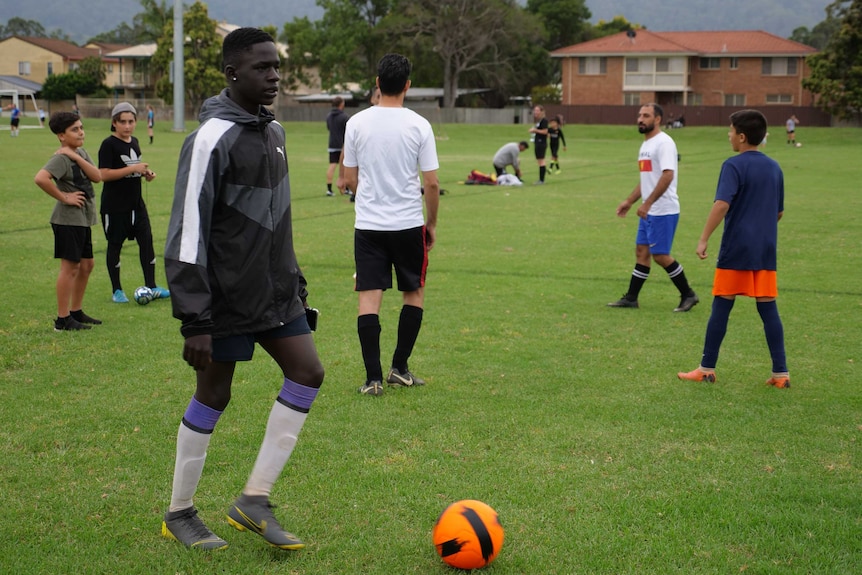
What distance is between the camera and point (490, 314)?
927 centimetres

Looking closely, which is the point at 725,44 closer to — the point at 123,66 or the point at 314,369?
the point at 123,66

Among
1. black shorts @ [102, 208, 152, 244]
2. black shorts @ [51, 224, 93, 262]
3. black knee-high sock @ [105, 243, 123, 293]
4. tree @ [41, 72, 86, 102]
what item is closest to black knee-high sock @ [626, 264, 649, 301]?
black shorts @ [102, 208, 152, 244]

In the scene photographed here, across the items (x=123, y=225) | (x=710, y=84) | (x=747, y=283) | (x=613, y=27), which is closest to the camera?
(x=747, y=283)

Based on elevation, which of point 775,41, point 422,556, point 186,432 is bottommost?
point 422,556

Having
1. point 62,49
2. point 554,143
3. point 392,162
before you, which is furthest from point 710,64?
point 62,49

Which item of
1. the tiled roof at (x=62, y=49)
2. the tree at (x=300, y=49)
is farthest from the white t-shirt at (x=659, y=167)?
the tiled roof at (x=62, y=49)

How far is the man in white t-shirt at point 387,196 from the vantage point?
21.1 ft

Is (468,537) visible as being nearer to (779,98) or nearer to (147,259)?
(147,259)

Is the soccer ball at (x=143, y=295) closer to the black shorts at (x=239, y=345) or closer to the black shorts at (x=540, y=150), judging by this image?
the black shorts at (x=239, y=345)

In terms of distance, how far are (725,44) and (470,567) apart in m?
85.7

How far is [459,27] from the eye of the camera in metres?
77.6

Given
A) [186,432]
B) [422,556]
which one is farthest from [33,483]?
[422,556]

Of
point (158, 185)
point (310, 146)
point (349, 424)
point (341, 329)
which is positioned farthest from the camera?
point (310, 146)

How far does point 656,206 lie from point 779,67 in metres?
77.3
